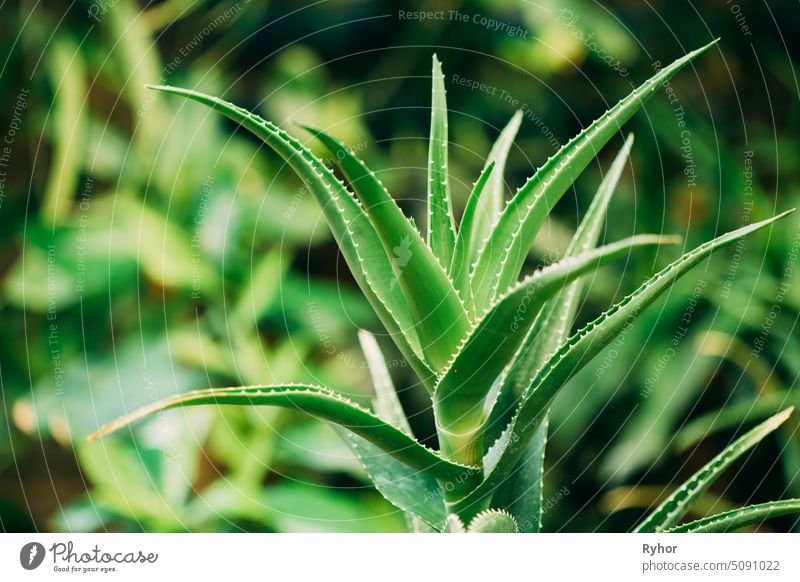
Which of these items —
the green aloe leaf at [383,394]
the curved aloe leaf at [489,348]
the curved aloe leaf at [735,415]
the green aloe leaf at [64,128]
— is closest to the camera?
the curved aloe leaf at [489,348]

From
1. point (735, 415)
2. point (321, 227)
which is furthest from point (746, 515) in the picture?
point (321, 227)

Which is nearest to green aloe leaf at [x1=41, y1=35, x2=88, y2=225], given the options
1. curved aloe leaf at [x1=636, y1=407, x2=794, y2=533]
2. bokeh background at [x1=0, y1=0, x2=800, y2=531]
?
bokeh background at [x1=0, y1=0, x2=800, y2=531]

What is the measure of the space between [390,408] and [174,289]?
2.67 ft

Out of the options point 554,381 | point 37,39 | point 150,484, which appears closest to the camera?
point 554,381

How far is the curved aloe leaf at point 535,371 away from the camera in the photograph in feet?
1.09

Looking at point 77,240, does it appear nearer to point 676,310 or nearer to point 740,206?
point 676,310

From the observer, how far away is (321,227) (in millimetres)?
1179

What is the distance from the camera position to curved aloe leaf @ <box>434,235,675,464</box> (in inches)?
10.2

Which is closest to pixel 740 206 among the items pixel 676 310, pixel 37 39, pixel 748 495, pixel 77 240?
pixel 676 310
